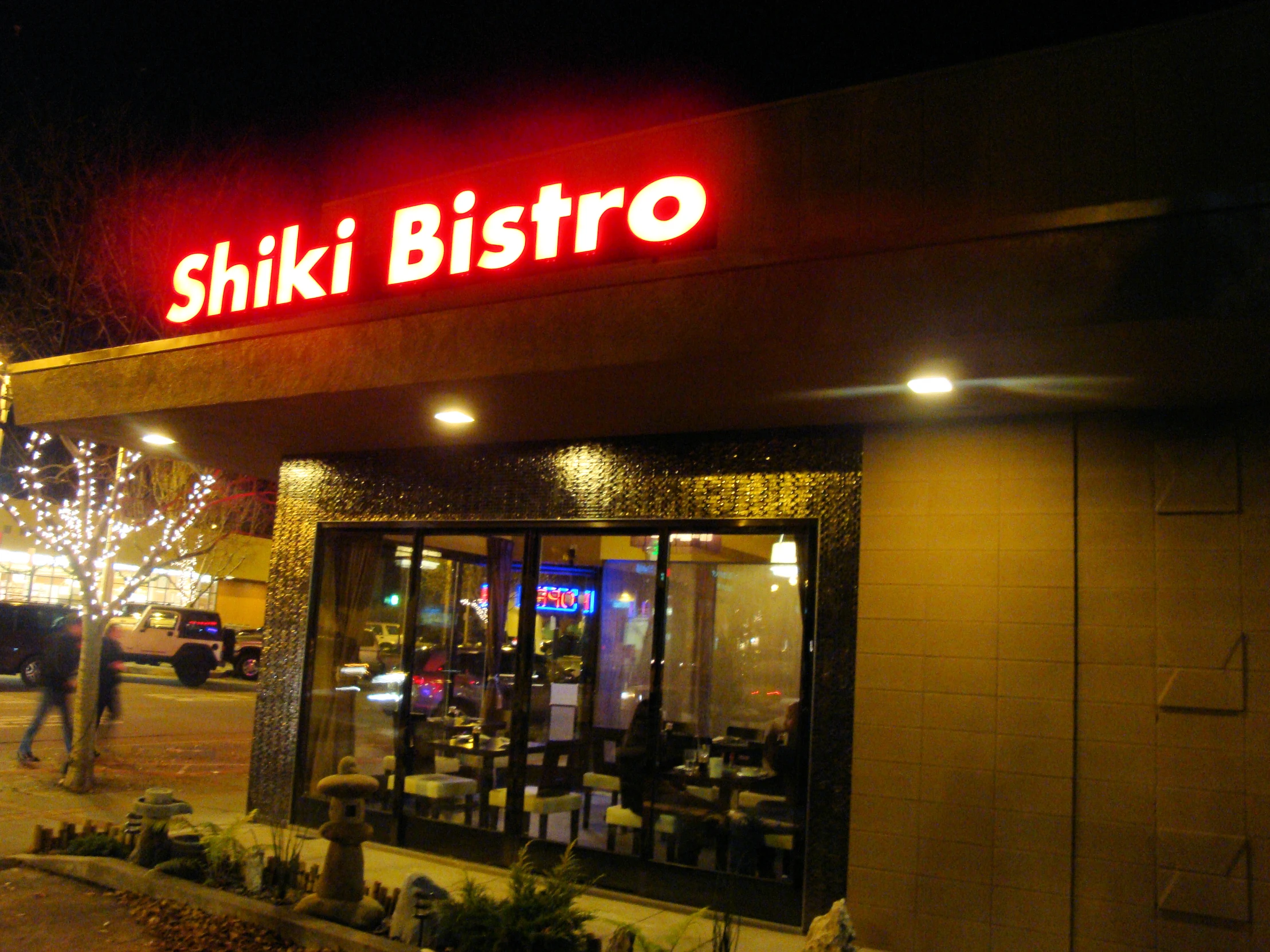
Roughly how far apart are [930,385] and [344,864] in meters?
4.71

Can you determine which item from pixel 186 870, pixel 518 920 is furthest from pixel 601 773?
pixel 186 870

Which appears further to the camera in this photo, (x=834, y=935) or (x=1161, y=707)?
(x=1161, y=707)

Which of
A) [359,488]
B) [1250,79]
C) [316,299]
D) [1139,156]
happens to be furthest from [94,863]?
[1250,79]

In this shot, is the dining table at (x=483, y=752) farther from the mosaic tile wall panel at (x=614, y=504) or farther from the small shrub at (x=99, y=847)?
the small shrub at (x=99, y=847)

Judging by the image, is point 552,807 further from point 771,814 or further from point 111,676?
point 111,676

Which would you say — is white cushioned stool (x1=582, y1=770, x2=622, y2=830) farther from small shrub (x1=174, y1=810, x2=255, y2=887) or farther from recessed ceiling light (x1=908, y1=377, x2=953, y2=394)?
recessed ceiling light (x1=908, y1=377, x2=953, y2=394)

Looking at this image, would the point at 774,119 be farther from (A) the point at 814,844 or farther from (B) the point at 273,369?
(A) the point at 814,844

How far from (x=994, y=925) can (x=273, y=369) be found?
632 cm

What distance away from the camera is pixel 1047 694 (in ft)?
21.1

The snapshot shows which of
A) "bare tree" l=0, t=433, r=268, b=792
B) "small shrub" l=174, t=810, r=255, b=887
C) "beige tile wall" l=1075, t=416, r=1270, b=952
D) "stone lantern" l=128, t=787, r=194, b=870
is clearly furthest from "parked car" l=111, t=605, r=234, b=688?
"beige tile wall" l=1075, t=416, r=1270, b=952

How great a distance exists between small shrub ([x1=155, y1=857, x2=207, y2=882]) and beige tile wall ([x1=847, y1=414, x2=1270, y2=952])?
4.48 metres

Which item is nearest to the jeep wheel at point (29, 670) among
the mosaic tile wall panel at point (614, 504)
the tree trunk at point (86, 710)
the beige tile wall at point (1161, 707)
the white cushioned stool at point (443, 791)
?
the tree trunk at point (86, 710)

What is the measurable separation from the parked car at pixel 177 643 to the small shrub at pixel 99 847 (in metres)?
21.7

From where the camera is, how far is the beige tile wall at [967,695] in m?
6.33
